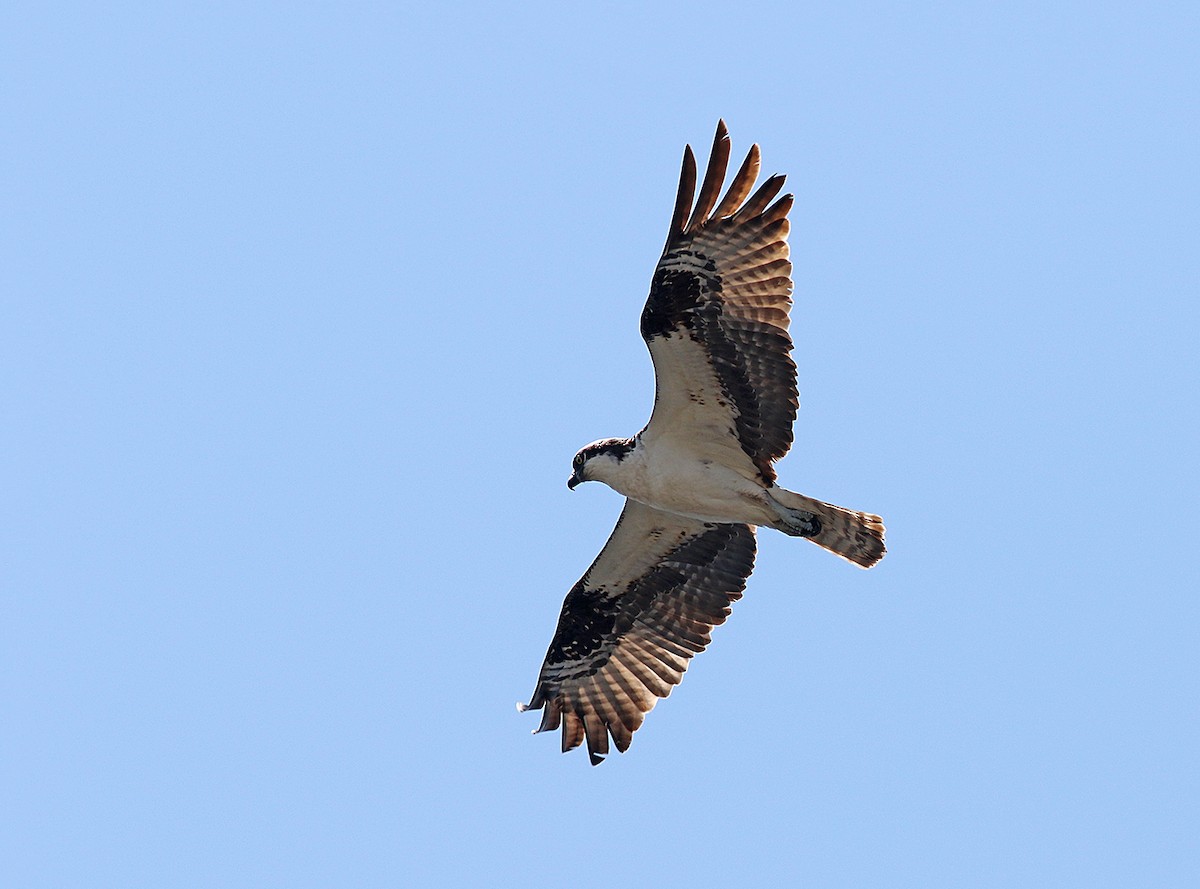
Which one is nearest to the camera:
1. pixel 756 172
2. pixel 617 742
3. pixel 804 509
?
pixel 756 172

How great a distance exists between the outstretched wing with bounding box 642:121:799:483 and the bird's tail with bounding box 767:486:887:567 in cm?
78

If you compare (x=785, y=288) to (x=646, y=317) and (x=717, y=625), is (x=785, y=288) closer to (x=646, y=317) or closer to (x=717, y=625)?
(x=646, y=317)

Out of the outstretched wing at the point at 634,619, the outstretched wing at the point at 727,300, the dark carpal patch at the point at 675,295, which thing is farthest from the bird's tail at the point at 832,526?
the dark carpal patch at the point at 675,295

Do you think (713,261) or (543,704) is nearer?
(713,261)

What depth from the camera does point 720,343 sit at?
1411 centimetres

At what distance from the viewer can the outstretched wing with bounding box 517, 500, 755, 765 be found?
52.6ft

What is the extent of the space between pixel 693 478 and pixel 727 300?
1.69 m

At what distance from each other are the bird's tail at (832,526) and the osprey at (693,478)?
0.01m

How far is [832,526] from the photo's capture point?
15.1 metres

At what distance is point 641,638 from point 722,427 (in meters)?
2.77

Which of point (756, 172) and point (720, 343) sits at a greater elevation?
point (756, 172)

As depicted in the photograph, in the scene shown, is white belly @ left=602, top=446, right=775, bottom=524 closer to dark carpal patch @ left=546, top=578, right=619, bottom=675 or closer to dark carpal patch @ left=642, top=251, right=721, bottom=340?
dark carpal patch @ left=642, top=251, right=721, bottom=340

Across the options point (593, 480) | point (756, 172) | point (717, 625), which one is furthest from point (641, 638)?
point (756, 172)

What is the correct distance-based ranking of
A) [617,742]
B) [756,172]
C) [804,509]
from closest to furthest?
[756,172] < [804,509] < [617,742]
